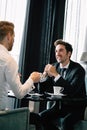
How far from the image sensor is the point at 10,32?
2.30 metres

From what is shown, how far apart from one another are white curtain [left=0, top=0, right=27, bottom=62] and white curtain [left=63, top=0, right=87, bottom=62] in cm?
76

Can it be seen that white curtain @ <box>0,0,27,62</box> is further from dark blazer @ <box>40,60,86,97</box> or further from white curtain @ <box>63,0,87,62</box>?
dark blazer @ <box>40,60,86,97</box>

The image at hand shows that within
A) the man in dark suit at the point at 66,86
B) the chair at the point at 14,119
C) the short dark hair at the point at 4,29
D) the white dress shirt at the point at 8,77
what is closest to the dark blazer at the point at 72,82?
the man in dark suit at the point at 66,86

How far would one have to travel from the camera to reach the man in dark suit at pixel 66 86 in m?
3.01

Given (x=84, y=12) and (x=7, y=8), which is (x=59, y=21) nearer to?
(x=84, y=12)

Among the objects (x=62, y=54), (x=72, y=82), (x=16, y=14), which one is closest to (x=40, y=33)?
(x=16, y=14)

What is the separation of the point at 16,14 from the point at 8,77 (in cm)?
213

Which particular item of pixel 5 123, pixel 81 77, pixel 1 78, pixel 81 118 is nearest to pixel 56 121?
pixel 81 118

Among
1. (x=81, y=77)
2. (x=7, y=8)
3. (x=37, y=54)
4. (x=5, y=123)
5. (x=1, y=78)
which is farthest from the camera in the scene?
(x=37, y=54)

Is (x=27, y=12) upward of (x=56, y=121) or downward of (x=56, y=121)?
upward

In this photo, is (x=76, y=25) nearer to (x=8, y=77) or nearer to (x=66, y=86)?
(x=66, y=86)

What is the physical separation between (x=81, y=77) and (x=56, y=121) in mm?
552

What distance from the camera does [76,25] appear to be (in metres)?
4.49

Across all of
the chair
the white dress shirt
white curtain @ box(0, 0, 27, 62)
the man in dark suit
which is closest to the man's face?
the man in dark suit
